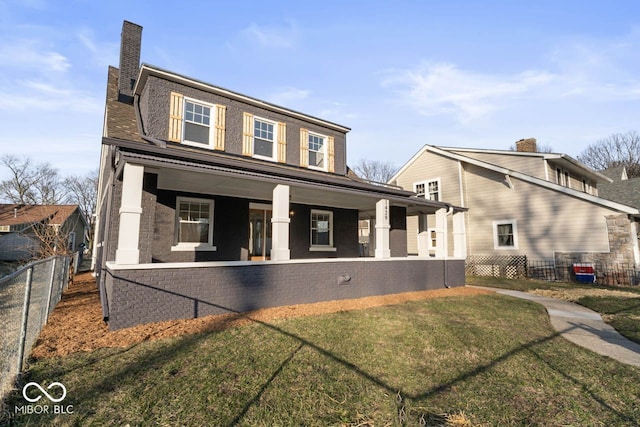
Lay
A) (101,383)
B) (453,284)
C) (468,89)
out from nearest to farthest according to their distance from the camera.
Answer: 1. (101,383)
2. (453,284)
3. (468,89)

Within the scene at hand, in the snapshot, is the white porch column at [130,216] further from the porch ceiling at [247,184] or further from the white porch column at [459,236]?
the white porch column at [459,236]

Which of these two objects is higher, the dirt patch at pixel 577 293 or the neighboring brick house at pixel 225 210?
the neighboring brick house at pixel 225 210

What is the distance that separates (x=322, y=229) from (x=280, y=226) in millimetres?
4338

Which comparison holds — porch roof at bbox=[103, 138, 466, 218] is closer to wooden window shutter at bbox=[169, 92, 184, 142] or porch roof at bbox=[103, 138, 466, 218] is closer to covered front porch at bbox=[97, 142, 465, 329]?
covered front porch at bbox=[97, 142, 465, 329]

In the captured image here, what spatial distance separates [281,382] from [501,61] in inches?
497

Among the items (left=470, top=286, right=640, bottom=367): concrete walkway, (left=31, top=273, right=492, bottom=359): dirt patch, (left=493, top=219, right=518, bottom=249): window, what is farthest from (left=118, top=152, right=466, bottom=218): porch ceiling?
(left=493, top=219, right=518, bottom=249): window

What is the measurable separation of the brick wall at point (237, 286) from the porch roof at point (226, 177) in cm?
193

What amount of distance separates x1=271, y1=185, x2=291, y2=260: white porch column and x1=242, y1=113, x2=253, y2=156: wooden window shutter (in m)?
3.39

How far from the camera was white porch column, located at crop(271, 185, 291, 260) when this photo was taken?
6.71 m

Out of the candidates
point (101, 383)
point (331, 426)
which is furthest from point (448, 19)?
point (101, 383)

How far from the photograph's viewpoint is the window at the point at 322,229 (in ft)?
35.2

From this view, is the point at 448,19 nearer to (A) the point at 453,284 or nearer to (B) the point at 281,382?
(A) the point at 453,284

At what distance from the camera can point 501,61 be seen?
10.6 meters

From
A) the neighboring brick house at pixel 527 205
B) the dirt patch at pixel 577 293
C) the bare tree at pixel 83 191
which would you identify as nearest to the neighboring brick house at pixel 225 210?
the dirt patch at pixel 577 293
